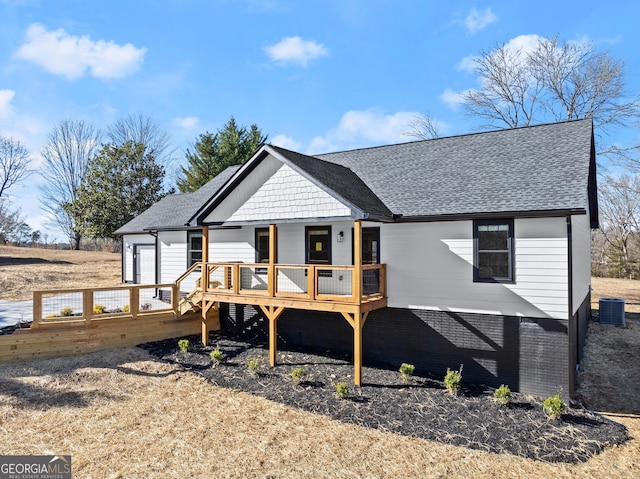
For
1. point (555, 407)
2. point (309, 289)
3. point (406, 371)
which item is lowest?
point (555, 407)

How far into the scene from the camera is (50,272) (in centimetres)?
2578

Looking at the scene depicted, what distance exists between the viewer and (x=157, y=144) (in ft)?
140

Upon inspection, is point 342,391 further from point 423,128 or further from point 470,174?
point 423,128

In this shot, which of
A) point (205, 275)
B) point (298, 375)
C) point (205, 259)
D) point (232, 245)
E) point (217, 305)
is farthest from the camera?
point (232, 245)

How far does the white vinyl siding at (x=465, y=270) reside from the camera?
8.77 m

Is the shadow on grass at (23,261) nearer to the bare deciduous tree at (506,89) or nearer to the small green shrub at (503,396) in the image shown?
the small green shrub at (503,396)

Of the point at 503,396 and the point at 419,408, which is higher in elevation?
the point at 503,396

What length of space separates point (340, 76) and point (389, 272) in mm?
13990

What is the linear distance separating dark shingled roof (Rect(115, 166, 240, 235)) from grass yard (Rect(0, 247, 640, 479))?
663cm

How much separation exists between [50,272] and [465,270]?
27409 millimetres

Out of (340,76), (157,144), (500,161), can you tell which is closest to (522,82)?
(340,76)

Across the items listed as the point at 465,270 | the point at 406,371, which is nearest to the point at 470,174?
the point at 465,270

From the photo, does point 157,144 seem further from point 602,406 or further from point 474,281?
point 602,406

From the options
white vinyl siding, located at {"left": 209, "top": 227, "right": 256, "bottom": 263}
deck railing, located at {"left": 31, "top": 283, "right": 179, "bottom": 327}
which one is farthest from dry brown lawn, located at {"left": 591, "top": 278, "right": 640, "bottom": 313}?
deck railing, located at {"left": 31, "top": 283, "right": 179, "bottom": 327}
